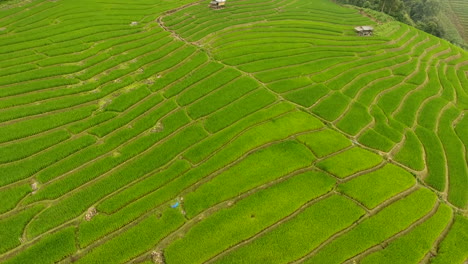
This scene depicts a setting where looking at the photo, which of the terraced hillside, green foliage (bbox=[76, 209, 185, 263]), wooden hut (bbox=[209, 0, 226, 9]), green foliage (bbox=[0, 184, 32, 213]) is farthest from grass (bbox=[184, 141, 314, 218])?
the terraced hillside

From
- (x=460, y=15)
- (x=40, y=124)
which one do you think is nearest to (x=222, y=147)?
(x=40, y=124)

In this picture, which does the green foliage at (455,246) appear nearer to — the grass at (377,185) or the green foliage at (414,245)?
the green foliage at (414,245)

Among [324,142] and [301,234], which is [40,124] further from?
[324,142]

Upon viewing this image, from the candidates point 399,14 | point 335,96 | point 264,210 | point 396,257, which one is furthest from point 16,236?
point 399,14

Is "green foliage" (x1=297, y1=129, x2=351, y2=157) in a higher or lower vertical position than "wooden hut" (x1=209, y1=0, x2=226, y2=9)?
lower

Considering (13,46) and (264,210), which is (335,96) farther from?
(13,46)

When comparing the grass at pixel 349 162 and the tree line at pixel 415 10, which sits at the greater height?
the tree line at pixel 415 10

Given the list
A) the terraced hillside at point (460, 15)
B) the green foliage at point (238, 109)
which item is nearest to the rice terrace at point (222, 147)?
the green foliage at point (238, 109)

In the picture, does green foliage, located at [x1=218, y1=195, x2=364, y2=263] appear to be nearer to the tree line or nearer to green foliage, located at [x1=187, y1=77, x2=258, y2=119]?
green foliage, located at [x1=187, y1=77, x2=258, y2=119]

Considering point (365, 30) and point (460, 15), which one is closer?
point (365, 30)

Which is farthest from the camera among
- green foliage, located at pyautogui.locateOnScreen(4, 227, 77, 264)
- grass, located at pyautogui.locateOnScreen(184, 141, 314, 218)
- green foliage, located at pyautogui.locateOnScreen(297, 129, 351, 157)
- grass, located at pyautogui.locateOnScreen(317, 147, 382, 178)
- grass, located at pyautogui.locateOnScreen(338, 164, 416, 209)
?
green foliage, located at pyautogui.locateOnScreen(297, 129, 351, 157)
